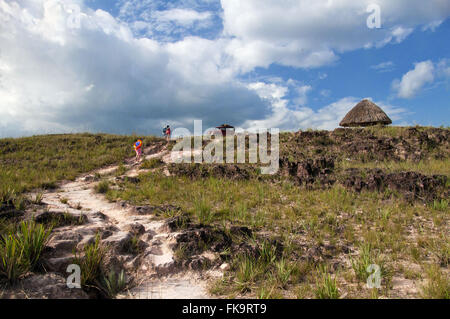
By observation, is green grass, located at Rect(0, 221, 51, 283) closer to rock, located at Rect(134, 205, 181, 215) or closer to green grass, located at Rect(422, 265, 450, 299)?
rock, located at Rect(134, 205, 181, 215)

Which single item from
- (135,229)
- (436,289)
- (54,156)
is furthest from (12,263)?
(54,156)

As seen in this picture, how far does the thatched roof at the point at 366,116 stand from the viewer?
75.4ft

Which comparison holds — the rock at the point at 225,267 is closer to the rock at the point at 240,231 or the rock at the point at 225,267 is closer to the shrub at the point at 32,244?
the rock at the point at 240,231

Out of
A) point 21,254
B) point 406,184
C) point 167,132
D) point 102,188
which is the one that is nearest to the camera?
point 21,254

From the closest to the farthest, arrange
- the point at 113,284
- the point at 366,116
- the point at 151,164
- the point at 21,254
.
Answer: the point at 21,254 < the point at 113,284 < the point at 151,164 < the point at 366,116

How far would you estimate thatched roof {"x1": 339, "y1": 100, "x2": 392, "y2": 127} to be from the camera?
75.4 ft

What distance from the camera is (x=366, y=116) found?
23203 mm

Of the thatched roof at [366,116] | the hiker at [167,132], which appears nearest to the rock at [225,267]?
the hiker at [167,132]

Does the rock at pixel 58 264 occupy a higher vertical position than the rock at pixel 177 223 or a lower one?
lower

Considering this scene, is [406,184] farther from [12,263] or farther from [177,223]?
[12,263]

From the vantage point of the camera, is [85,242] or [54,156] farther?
[54,156]
